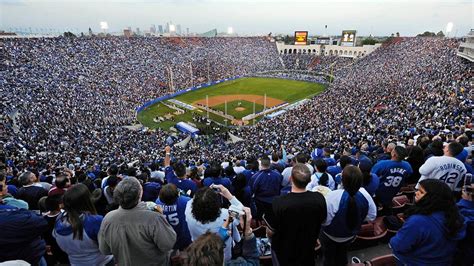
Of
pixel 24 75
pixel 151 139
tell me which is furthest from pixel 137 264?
pixel 24 75

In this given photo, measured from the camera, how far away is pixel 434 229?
278cm

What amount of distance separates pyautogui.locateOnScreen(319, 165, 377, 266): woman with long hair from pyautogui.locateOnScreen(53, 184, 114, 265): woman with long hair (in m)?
3.02

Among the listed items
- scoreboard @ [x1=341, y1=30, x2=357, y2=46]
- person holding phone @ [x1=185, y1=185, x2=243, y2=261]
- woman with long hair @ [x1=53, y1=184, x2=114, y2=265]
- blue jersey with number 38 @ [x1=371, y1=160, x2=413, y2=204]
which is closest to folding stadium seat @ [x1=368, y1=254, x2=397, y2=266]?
blue jersey with number 38 @ [x1=371, y1=160, x2=413, y2=204]

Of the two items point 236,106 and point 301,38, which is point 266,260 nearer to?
point 236,106

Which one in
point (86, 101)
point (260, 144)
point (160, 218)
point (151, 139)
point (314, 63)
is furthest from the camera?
point (314, 63)

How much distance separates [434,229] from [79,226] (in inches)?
158

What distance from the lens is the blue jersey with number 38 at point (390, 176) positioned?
5090 millimetres

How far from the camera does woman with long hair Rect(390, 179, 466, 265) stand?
2.78 metres

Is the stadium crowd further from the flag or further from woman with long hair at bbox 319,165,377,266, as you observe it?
the flag

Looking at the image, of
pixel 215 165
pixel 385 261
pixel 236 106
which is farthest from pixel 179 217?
pixel 236 106

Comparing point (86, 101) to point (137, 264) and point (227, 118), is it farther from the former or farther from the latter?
point (137, 264)

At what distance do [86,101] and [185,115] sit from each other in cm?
1149

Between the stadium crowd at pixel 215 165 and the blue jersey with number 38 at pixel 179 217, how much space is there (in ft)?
0.05

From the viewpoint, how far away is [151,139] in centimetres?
2372
